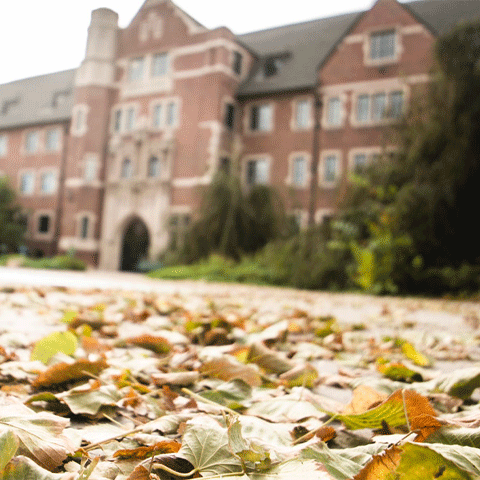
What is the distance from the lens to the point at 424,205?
9445 mm

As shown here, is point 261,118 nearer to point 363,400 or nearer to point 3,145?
point 3,145

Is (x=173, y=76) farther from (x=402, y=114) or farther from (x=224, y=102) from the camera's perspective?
(x=402, y=114)

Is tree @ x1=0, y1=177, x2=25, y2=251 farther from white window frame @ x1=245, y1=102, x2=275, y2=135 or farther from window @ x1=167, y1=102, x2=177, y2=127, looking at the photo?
white window frame @ x1=245, y1=102, x2=275, y2=135

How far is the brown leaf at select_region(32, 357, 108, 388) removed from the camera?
4.00 feet

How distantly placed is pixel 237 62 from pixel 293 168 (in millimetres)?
5035

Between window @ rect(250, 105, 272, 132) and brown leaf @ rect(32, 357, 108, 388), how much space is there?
69.2ft

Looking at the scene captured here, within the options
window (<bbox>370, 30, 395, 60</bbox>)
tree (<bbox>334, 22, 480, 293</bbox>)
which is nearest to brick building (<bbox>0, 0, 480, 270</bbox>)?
window (<bbox>370, 30, 395, 60</bbox>)

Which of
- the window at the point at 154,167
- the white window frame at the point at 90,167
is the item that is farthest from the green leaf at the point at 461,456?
the white window frame at the point at 90,167

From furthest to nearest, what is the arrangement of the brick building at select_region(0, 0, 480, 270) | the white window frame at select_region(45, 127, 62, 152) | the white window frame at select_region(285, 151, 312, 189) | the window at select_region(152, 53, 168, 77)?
1. the white window frame at select_region(45, 127, 62, 152)
2. the window at select_region(152, 53, 168, 77)
3. the white window frame at select_region(285, 151, 312, 189)
4. the brick building at select_region(0, 0, 480, 270)

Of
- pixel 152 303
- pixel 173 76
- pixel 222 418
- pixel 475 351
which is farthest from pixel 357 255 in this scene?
pixel 173 76

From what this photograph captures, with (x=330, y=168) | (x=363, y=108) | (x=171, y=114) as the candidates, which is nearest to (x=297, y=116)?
(x=330, y=168)

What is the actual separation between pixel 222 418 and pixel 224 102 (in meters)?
21.3

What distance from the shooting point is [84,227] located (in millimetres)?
24438

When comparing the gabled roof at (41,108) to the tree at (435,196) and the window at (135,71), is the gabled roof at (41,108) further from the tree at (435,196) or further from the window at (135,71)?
the tree at (435,196)
